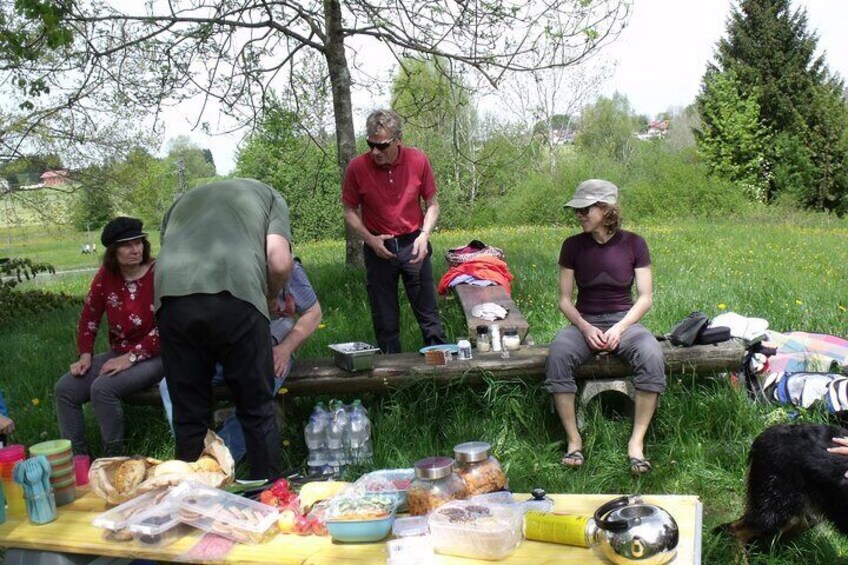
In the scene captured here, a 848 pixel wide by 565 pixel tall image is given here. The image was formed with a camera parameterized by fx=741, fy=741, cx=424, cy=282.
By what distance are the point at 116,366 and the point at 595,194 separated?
3.05 meters

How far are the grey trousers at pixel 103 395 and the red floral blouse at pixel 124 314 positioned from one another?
0.29 feet

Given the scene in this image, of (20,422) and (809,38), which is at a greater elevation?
(809,38)

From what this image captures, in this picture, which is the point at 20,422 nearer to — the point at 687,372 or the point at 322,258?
the point at 687,372

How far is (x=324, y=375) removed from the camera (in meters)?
4.58

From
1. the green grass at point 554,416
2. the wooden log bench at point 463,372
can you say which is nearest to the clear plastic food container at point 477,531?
the green grass at point 554,416

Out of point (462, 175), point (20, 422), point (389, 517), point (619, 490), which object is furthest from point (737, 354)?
point (462, 175)

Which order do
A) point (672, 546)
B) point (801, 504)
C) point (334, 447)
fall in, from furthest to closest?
1. point (334, 447)
2. point (801, 504)
3. point (672, 546)

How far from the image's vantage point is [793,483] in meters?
2.90

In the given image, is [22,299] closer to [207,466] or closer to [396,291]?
[396,291]

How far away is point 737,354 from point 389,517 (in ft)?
9.57

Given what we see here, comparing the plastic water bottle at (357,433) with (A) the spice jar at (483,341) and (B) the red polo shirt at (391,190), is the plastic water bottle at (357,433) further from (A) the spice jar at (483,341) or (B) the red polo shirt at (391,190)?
(B) the red polo shirt at (391,190)

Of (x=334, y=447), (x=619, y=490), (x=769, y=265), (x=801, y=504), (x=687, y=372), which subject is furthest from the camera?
(x=769, y=265)

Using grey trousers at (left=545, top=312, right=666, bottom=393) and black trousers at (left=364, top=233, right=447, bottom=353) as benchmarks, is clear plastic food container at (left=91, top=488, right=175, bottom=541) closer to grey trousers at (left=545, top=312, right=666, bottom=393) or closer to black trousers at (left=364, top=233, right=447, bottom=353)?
grey trousers at (left=545, top=312, right=666, bottom=393)

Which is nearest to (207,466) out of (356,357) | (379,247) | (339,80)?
(356,357)
